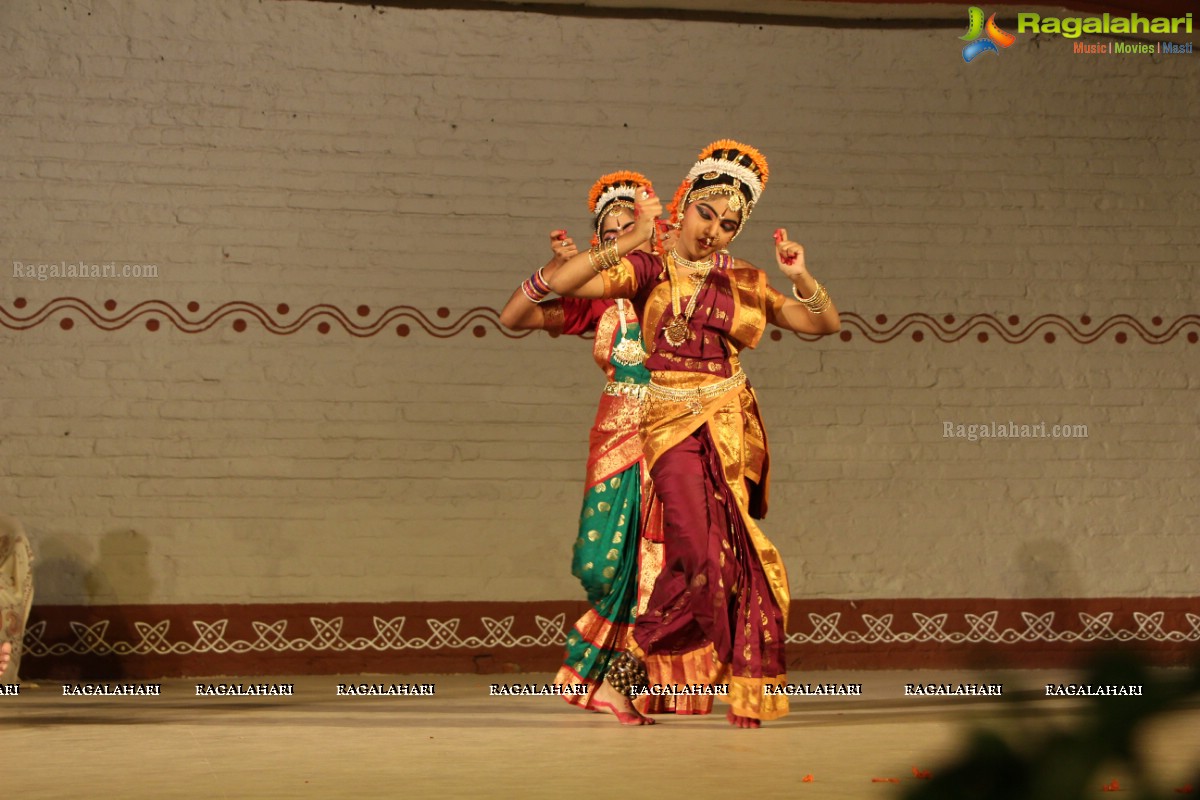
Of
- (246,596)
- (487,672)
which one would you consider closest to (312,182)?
(246,596)

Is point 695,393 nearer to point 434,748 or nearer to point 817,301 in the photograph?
point 817,301

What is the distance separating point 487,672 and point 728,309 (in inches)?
87.1

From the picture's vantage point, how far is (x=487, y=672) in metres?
5.56

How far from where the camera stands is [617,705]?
4.00 meters

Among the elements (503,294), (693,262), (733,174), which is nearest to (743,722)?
(693,262)

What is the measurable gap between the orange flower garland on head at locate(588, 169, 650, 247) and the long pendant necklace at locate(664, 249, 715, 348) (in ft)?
1.57

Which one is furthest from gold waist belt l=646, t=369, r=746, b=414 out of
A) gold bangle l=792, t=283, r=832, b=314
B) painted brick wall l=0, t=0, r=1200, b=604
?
painted brick wall l=0, t=0, r=1200, b=604

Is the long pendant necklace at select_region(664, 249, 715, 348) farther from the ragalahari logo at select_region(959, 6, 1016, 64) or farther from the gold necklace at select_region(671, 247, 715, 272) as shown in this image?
the ragalahari logo at select_region(959, 6, 1016, 64)

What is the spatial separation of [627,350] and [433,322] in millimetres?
1490

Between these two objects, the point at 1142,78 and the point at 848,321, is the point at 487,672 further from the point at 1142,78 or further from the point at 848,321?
the point at 1142,78

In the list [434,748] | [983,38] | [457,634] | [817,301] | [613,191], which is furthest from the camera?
[983,38]

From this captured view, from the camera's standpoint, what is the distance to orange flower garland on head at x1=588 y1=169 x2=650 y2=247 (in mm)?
4457

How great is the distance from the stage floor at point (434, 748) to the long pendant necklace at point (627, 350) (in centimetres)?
105

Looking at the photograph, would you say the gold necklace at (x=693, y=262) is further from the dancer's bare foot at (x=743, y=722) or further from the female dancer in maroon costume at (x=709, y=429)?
the dancer's bare foot at (x=743, y=722)
